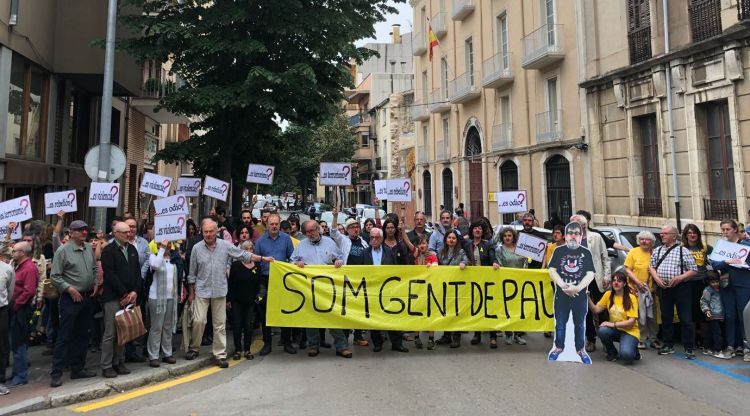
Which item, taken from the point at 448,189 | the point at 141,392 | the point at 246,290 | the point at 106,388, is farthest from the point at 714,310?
the point at 448,189

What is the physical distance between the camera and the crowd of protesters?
583 centimetres

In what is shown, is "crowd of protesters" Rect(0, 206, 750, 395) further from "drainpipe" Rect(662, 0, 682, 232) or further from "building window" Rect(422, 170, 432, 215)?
"building window" Rect(422, 170, 432, 215)

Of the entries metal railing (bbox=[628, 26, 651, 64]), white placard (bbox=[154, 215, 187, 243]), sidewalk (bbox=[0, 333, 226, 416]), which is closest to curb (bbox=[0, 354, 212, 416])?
sidewalk (bbox=[0, 333, 226, 416])

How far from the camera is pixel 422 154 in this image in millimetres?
34781

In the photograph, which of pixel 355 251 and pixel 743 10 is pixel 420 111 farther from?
pixel 355 251

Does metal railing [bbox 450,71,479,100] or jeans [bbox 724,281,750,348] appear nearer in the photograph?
jeans [bbox 724,281,750,348]

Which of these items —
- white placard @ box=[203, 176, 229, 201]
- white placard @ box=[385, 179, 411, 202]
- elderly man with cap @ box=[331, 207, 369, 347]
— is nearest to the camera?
elderly man with cap @ box=[331, 207, 369, 347]

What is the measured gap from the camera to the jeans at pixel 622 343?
6461 millimetres

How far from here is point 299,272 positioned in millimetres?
7164

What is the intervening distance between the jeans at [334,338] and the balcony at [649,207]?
12670 millimetres

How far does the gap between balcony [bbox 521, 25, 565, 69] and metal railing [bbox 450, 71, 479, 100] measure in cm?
486

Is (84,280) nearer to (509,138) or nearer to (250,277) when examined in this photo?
(250,277)

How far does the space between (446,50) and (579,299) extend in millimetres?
26410

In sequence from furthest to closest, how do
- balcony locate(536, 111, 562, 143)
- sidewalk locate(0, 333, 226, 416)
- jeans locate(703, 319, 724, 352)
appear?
balcony locate(536, 111, 562, 143) < jeans locate(703, 319, 724, 352) < sidewalk locate(0, 333, 226, 416)
